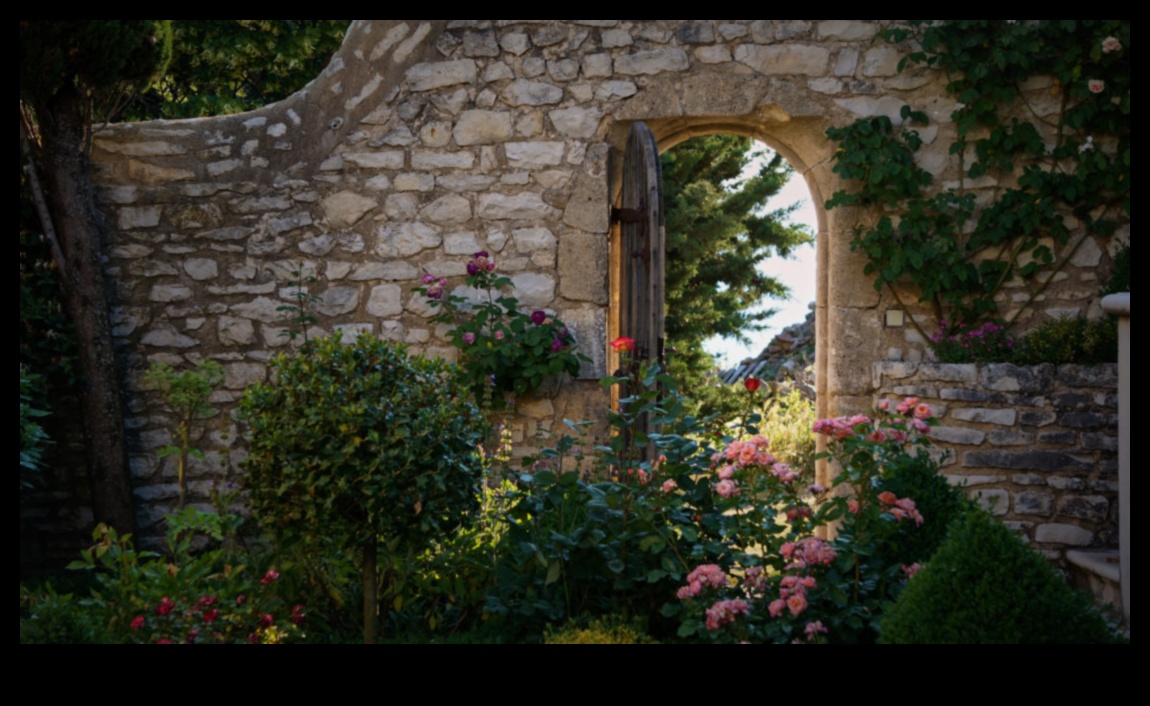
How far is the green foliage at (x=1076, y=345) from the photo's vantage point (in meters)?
4.89

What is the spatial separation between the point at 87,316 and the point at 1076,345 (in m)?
4.85

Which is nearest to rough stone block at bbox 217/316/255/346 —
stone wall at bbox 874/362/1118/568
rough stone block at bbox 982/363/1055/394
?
stone wall at bbox 874/362/1118/568

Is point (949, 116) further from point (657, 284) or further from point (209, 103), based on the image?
point (209, 103)

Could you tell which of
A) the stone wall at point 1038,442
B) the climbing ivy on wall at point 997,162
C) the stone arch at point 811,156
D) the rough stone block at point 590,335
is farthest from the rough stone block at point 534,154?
the stone wall at point 1038,442

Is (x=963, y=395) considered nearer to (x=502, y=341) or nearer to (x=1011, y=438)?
(x=1011, y=438)

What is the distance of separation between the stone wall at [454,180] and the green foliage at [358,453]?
76.8 inches

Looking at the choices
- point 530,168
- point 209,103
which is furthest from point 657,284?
point 209,103

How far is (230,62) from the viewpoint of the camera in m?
8.38

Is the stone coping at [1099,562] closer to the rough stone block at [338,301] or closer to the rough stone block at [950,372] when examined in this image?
the rough stone block at [950,372]

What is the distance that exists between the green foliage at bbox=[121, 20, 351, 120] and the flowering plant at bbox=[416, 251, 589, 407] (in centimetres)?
385

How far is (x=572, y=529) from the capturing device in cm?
344

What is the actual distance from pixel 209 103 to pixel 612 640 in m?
6.53

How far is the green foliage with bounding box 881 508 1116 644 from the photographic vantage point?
7.37ft

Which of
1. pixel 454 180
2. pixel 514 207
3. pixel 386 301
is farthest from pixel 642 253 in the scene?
pixel 386 301
